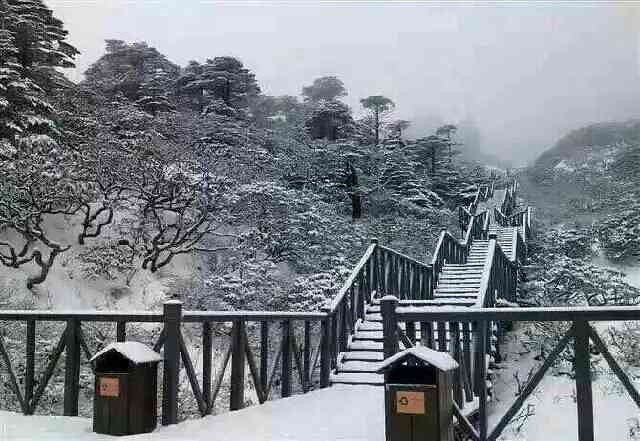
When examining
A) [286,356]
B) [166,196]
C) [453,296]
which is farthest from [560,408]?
[166,196]

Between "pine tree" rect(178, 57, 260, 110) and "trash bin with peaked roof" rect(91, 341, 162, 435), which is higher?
"pine tree" rect(178, 57, 260, 110)

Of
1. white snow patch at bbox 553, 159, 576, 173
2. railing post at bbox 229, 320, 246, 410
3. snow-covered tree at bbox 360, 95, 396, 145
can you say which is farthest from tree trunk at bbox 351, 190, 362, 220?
white snow patch at bbox 553, 159, 576, 173

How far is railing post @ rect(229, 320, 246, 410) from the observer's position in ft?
17.1

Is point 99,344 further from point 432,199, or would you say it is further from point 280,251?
point 432,199

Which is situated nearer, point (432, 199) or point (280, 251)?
point (280, 251)

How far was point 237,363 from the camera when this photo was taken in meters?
5.26

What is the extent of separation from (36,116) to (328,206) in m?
8.64

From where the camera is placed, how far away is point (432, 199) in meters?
23.8

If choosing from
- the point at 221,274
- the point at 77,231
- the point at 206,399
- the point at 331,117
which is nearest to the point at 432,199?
the point at 331,117

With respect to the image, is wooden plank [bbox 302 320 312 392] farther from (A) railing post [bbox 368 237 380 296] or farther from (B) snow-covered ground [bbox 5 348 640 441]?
(A) railing post [bbox 368 237 380 296]

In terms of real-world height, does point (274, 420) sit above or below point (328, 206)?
below

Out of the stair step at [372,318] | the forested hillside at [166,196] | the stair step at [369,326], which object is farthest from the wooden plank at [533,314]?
the forested hillside at [166,196]

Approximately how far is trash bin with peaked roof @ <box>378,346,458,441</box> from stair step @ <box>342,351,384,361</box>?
402cm

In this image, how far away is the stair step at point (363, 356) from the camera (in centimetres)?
774
